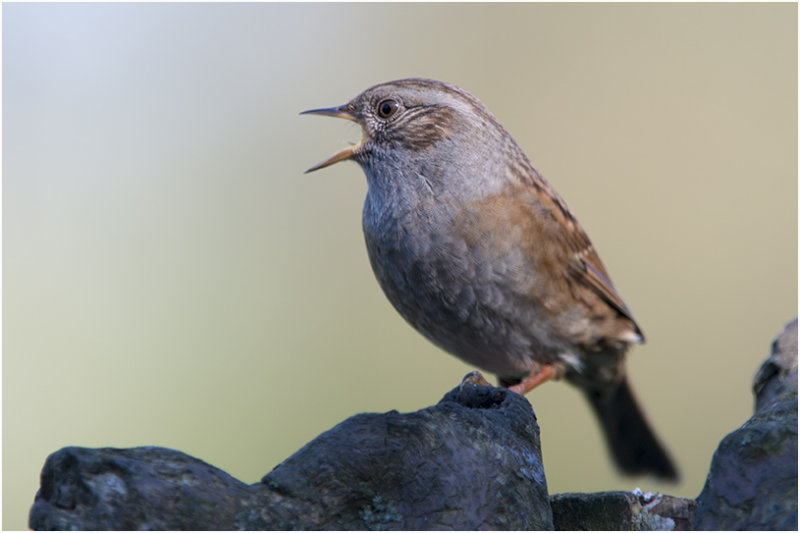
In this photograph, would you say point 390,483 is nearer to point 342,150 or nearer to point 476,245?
point 476,245

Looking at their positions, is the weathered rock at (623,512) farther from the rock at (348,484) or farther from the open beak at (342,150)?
the open beak at (342,150)

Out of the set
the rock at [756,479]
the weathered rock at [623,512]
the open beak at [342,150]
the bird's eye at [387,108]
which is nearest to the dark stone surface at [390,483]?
the rock at [756,479]

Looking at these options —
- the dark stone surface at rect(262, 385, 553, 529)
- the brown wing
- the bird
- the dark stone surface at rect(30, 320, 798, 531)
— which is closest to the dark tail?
the bird

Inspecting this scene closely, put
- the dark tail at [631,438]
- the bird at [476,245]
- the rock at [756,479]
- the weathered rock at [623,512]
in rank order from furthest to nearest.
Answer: the dark tail at [631,438] < the bird at [476,245] < the weathered rock at [623,512] < the rock at [756,479]

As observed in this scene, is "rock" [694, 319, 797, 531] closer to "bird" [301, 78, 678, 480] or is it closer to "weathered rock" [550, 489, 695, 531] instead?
"weathered rock" [550, 489, 695, 531]

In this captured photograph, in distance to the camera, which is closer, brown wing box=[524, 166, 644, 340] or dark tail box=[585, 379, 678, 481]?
brown wing box=[524, 166, 644, 340]

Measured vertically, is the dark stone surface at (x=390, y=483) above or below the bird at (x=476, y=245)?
below
